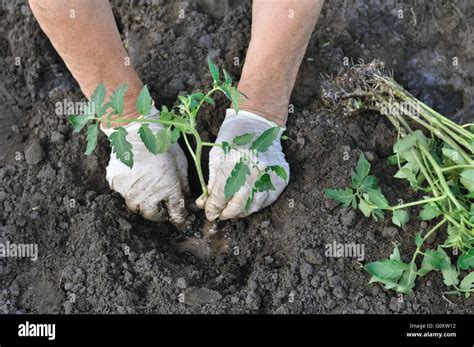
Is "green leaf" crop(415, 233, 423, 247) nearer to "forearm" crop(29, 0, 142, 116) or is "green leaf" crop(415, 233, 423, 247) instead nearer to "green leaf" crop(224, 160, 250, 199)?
"green leaf" crop(224, 160, 250, 199)

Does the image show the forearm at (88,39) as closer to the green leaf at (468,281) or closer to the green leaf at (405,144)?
the green leaf at (405,144)

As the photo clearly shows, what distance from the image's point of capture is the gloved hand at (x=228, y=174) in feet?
6.48

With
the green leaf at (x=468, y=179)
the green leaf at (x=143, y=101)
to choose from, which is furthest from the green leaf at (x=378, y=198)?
the green leaf at (x=143, y=101)

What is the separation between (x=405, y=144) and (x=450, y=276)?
38 cm

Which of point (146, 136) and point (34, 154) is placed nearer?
point (146, 136)

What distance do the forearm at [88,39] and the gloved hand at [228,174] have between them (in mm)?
297

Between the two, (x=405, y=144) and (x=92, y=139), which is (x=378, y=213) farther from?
(x=92, y=139)

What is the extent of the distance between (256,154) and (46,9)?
0.65 metres

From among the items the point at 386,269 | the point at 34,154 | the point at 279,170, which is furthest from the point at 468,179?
the point at 34,154

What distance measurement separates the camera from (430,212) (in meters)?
1.93

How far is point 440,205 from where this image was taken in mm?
1929

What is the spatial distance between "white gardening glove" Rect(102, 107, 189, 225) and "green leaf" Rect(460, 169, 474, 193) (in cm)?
74

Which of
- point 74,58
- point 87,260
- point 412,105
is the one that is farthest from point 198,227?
point 412,105

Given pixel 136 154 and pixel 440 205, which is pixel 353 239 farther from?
pixel 136 154
